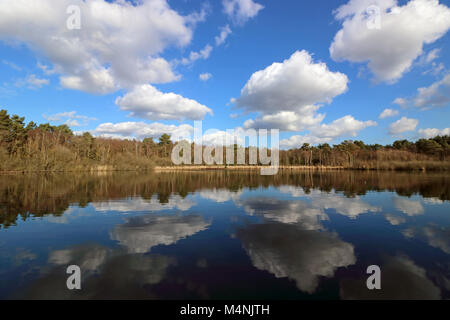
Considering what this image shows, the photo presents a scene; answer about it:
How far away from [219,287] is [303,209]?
30.1ft

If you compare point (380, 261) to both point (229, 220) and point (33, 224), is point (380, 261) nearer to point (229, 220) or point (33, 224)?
point (229, 220)

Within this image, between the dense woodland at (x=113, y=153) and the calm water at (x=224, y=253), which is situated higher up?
the dense woodland at (x=113, y=153)

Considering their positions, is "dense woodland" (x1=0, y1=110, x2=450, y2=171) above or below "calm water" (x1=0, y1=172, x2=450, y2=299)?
above

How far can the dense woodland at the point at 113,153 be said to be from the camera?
164ft

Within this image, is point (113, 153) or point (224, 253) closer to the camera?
point (224, 253)

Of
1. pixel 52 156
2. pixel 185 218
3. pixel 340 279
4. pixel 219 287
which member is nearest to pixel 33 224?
pixel 185 218

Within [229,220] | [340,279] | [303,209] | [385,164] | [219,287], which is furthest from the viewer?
[385,164]

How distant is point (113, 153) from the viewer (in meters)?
75.0

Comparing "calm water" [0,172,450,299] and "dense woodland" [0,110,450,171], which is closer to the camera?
"calm water" [0,172,450,299]

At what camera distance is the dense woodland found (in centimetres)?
4991

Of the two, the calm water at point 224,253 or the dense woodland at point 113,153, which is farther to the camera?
the dense woodland at point 113,153

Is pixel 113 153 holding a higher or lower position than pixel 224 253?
higher

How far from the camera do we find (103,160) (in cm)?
6550
